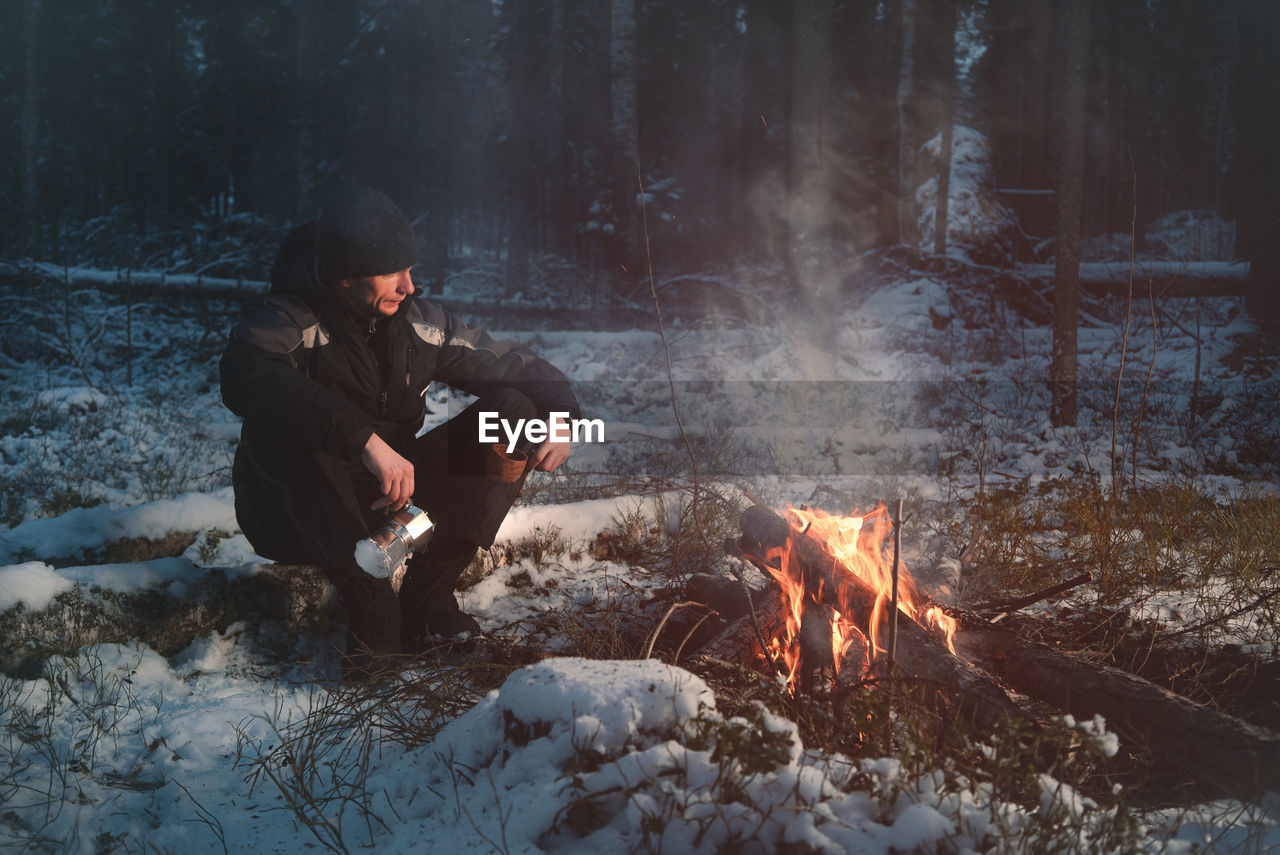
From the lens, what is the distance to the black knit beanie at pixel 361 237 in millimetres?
2578

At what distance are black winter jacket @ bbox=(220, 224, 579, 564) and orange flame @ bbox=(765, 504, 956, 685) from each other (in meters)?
1.10

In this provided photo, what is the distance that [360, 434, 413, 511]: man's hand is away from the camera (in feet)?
8.03

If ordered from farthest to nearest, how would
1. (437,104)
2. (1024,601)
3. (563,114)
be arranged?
(437,104), (563,114), (1024,601)

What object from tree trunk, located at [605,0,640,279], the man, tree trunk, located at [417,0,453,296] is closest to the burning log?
the man

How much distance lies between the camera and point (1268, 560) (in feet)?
10.3

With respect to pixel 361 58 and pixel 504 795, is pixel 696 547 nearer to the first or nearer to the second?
pixel 504 795

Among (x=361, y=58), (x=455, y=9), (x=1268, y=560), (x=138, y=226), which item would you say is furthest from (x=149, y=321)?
(x=1268, y=560)

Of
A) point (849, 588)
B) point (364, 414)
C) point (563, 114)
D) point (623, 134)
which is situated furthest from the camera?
point (563, 114)

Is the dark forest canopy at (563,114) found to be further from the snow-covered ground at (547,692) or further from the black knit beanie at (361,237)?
the black knit beanie at (361,237)

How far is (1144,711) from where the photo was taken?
1975 millimetres

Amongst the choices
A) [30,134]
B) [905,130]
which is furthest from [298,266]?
[30,134]

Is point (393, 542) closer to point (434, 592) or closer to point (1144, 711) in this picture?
point (434, 592)

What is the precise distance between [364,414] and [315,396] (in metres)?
0.16

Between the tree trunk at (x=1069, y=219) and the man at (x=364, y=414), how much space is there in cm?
590
